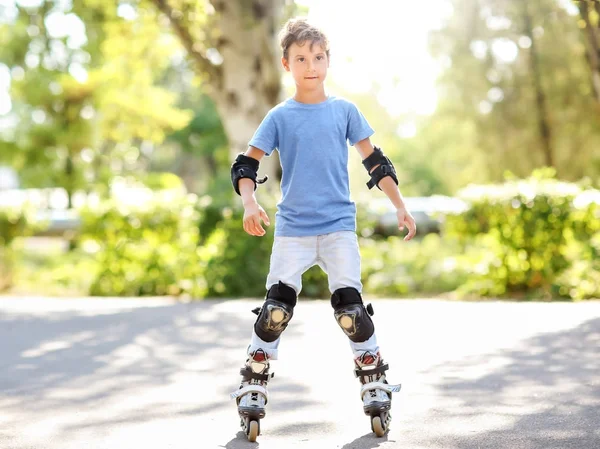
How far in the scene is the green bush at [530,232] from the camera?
9.75 m

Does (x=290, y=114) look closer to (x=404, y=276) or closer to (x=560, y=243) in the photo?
(x=560, y=243)

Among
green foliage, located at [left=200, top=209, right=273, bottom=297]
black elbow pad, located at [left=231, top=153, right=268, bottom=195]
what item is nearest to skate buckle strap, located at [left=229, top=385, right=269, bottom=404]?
black elbow pad, located at [left=231, top=153, right=268, bottom=195]

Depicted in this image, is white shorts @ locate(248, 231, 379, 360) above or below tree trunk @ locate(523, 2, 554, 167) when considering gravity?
below

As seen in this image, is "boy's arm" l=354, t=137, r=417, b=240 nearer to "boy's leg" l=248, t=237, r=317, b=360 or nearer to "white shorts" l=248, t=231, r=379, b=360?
"white shorts" l=248, t=231, r=379, b=360

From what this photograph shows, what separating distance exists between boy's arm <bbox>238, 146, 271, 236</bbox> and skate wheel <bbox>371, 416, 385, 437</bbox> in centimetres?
91

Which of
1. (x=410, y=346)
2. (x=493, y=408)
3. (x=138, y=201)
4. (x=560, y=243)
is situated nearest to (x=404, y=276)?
(x=560, y=243)

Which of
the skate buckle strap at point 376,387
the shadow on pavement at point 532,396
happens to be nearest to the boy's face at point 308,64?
the skate buckle strap at point 376,387

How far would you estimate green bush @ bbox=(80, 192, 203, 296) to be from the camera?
38.2 ft

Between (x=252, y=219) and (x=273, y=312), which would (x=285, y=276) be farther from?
(x=252, y=219)

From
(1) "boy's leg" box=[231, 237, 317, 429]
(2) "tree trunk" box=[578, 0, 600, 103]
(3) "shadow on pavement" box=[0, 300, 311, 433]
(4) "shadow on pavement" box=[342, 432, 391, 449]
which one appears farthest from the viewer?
(2) "tree trunk" box=[578, 0, 600, 103]

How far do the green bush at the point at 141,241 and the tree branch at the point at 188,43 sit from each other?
1.76 m

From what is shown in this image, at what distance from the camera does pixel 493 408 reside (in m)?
4.46

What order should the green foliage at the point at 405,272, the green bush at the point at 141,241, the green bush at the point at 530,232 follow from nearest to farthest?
the green bush at the point at 530,232, the green foliage at the point at 405,272, the green bush at the point at 141,241

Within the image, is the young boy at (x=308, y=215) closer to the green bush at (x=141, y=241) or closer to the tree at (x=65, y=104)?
the green bush at (x=141, y=241)
